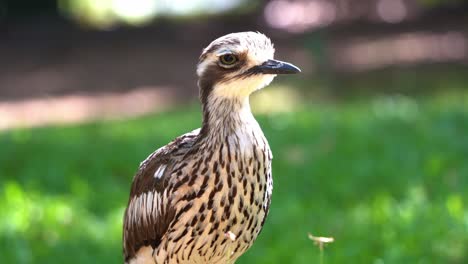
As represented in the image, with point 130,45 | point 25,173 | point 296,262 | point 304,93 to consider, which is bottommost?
point 296,262

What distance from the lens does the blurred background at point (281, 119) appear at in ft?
21.1

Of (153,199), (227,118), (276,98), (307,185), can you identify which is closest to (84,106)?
(276,98)

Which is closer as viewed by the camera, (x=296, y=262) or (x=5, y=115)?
(x=296, y=262)

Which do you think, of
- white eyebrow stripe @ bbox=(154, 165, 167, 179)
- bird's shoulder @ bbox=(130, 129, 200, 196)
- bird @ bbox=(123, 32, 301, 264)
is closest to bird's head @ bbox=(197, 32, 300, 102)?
bird @ bbox=(123, 32, 301, 264)

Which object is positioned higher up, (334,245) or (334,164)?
(334,164)

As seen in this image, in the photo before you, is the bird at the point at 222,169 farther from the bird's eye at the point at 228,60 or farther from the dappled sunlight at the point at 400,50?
the dappled sunlight at the point at 400,50

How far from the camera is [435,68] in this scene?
14695 mm

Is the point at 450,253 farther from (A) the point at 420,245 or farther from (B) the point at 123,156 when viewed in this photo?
(B) the point at 123,156

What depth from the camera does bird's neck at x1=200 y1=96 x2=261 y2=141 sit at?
13.8ft

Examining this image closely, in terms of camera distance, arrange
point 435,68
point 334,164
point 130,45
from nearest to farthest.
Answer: point 334,164, point 435,68, point 130,45

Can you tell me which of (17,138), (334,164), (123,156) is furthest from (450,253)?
(17,138)

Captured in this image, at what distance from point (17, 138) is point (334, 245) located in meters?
3.99

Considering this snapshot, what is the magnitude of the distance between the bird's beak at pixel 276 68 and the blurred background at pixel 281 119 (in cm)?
214

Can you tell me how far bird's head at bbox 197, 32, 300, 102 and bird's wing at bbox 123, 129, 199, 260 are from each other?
0.39 meters
